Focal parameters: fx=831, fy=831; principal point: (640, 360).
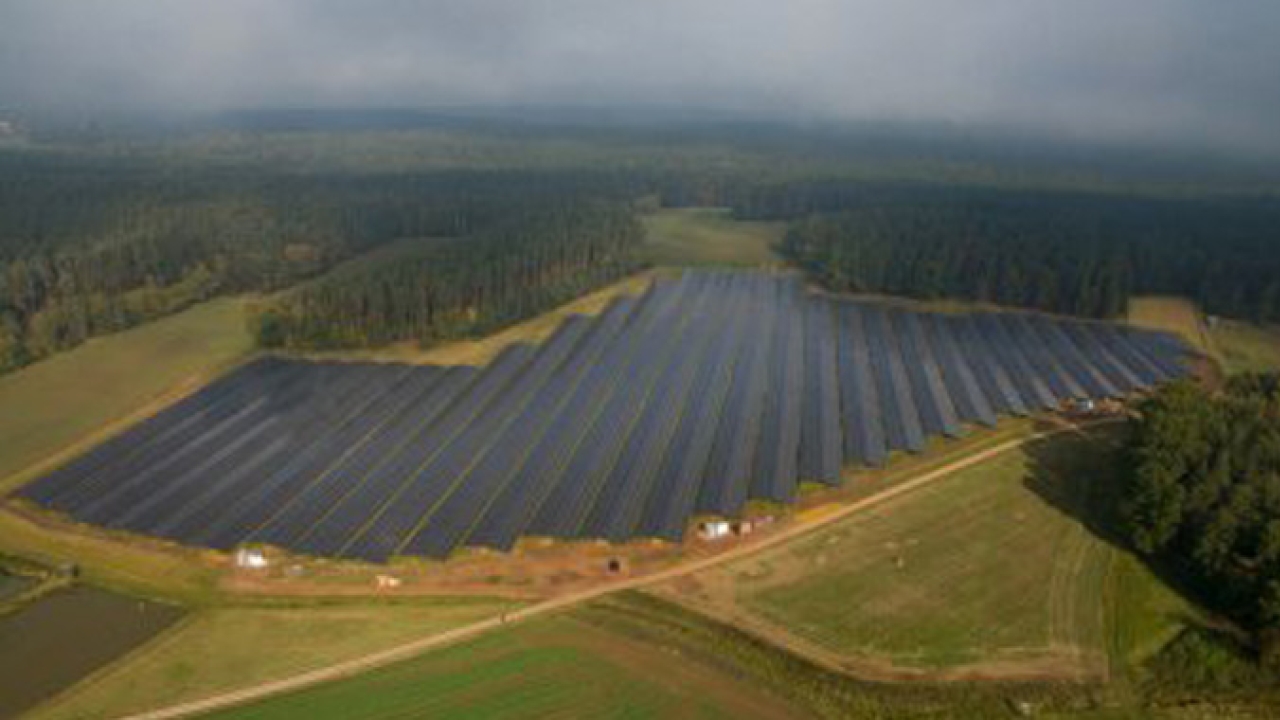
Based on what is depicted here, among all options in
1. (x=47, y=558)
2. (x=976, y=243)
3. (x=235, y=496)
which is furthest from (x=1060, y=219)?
(x=47, y=558)

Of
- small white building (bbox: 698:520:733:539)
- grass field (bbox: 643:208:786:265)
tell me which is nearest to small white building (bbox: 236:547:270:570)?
small white building (bbox: 698:520:733:539)

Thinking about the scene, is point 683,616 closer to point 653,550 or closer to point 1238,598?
point 653,550

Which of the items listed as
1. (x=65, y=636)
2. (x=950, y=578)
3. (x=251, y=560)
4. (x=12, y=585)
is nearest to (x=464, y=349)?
(x=251, y=560)

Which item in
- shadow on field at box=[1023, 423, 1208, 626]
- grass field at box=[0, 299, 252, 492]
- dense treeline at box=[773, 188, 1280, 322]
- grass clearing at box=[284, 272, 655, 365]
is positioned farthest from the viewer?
dense treeline at box=[773, 188, 1280, 322]

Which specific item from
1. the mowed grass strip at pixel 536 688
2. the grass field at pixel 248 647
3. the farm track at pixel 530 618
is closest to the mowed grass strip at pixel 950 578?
the farm track at pixel 530 618

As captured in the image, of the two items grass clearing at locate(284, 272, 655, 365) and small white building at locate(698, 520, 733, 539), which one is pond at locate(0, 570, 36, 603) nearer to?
grass clearing at locate(284, 272, 655, 365)
